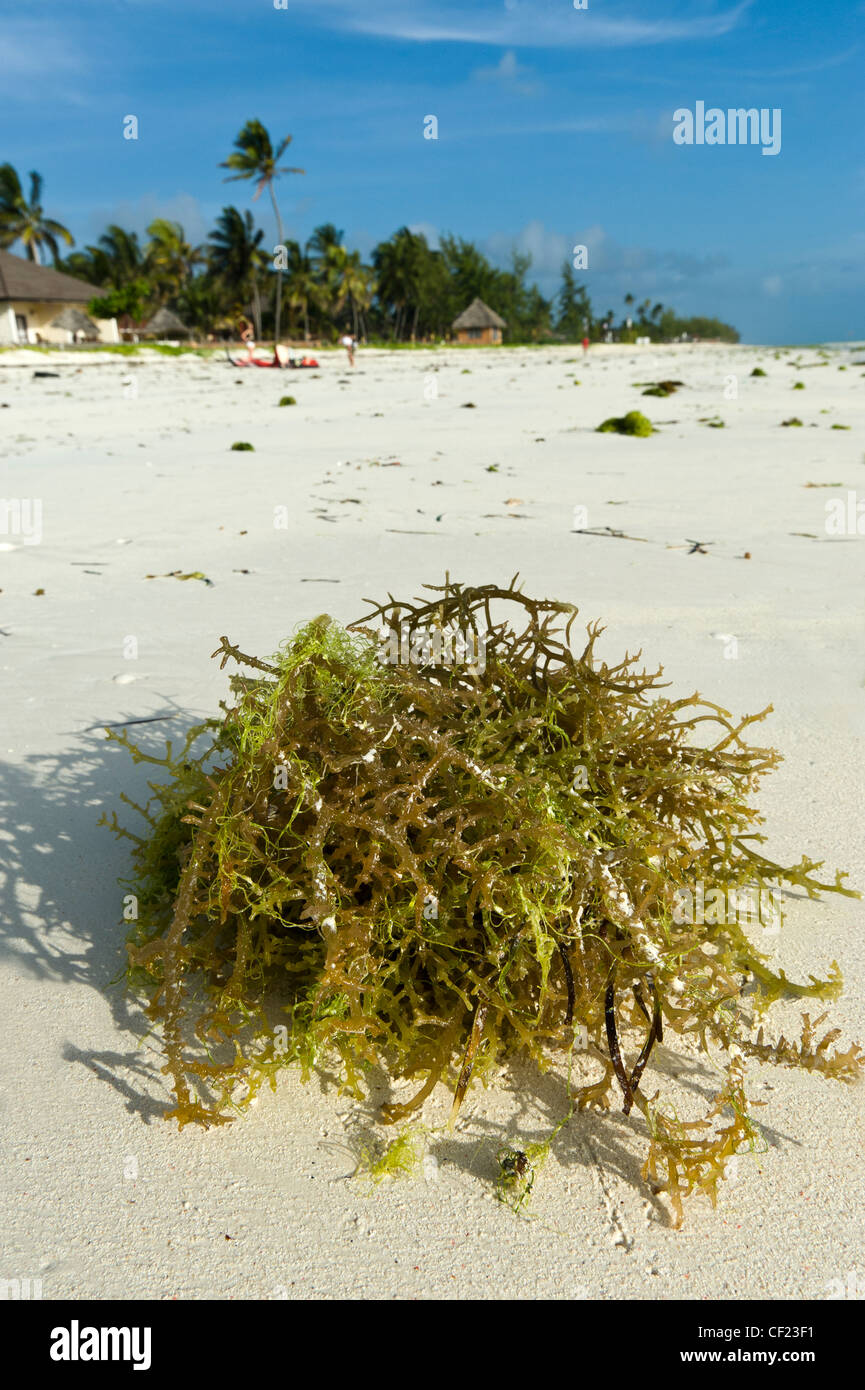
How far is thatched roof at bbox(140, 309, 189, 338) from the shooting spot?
56562 millimetres

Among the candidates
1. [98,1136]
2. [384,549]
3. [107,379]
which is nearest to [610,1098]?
[98,1136]

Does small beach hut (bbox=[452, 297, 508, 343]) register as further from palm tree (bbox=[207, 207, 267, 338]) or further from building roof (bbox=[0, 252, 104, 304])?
building roof (bbox=[0, 252, 104, 304])

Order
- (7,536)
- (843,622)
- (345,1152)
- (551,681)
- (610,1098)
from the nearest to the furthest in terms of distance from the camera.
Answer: (345,1152) < (610,1098) < (551,681) < (843,622) < (7,536)

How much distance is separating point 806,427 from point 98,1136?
36.3 feet

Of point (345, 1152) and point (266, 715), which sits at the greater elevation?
point (266, 715)

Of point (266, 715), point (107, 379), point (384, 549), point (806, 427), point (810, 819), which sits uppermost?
point (107, 379)

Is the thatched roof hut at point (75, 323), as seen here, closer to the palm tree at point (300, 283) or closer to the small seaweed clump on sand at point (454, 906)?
the palm tree at point (300, 283)

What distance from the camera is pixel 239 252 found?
55.1 metres

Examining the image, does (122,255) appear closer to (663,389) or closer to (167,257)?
(167,257)

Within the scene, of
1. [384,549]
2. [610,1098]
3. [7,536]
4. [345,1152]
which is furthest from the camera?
[7,536]

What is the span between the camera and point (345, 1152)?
165 centimetres

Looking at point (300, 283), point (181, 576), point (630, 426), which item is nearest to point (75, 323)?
point (300, 283)

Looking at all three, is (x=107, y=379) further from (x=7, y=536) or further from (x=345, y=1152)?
(x=345, y=1152)

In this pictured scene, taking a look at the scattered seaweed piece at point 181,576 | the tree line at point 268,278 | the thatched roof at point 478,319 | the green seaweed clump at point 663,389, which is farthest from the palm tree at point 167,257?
the scattered seaweed piece at point 181,576
